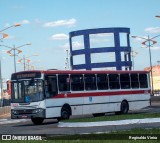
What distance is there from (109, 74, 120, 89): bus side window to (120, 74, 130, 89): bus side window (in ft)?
1.34

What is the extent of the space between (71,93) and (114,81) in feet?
14.1

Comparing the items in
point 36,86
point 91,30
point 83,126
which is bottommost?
point 83,126

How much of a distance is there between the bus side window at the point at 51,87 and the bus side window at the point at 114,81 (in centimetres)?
519

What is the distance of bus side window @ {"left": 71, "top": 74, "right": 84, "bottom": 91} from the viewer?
2538 cm

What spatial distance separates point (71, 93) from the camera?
25.2 metres

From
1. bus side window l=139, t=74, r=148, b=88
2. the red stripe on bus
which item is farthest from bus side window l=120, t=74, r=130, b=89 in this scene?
bus side window l=139, t=74, r=148, b=88

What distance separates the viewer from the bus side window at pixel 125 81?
29.1m

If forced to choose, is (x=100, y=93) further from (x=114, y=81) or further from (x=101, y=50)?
(x=101, y=50)

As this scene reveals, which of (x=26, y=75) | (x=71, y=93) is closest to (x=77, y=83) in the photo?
(x=71, y=93)

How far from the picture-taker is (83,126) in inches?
824

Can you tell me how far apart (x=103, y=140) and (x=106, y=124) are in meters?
8.03

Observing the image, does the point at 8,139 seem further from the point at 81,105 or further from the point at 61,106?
the point at 81,105

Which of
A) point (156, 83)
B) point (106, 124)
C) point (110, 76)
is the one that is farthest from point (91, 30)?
point (156, 83)

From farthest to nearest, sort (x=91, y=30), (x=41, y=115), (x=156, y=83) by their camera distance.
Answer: (x=156, y=83)
(x=91, y=30)
(x=41, y=115)
